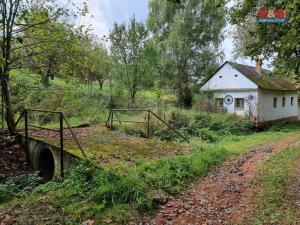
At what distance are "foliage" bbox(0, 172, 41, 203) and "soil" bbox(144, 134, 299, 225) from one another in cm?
285

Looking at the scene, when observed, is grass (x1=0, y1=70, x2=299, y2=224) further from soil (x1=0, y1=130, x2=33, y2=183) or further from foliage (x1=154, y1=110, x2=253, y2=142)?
foliage (x1=154, y1=110, x2=253, y2=142)

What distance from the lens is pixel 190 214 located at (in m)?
4.48

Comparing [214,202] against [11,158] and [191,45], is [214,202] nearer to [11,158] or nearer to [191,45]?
[11,158]

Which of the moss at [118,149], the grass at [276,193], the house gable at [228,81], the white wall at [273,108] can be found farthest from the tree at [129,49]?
the grass at [276,193]

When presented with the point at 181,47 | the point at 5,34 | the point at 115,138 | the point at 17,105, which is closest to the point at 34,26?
the point at 5,34

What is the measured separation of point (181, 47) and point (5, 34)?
15.3 meters

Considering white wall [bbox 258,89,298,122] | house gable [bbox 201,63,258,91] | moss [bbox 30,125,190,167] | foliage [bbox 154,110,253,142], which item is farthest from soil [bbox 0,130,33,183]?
white wall [bbox 258,89,298,122]

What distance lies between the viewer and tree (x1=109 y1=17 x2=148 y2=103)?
20.1 metres

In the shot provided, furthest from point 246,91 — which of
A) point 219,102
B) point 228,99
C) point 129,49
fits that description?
point 129,49

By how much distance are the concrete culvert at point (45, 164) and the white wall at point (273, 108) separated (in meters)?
15.1

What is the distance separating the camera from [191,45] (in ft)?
69.8

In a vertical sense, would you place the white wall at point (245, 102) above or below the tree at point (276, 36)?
below

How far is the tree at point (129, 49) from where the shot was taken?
66.0 feet

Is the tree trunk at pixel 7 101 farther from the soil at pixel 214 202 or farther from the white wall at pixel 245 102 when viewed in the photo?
the white wall at pixel 245 102
